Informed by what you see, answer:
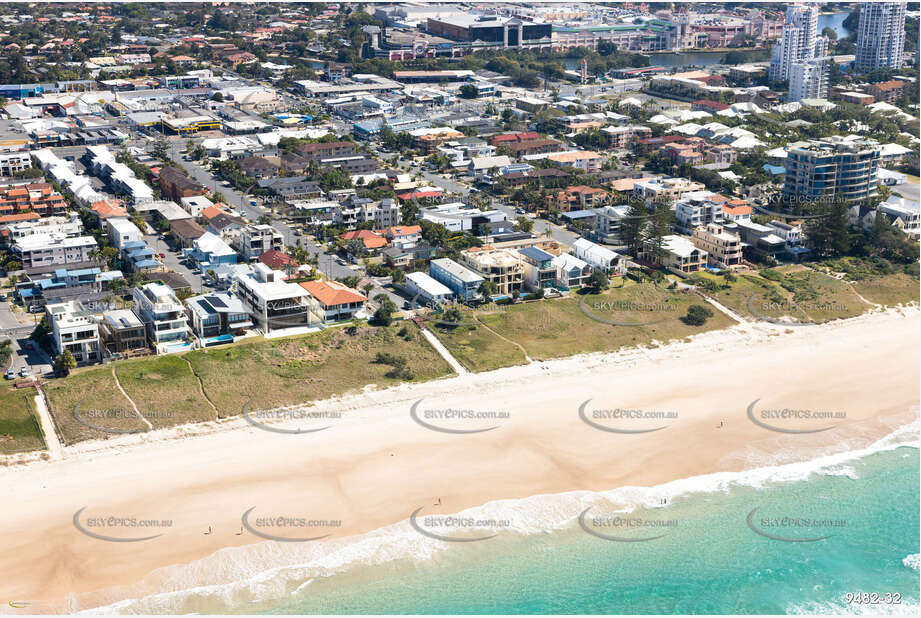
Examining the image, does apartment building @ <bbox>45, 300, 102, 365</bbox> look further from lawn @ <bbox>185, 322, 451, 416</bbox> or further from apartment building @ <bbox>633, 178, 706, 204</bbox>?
apartment building @ <bbox>633, 178, 706, 204</bbox>

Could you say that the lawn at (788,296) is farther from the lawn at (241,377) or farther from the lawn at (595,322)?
the lawn at (241,377)

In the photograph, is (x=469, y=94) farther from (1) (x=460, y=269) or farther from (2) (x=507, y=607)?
(2) (x=507, y=607)

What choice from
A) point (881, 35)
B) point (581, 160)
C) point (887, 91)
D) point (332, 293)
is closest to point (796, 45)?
point (881, 35)

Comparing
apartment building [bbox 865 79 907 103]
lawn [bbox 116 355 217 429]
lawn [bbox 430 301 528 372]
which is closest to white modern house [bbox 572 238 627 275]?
lawn [bbox 430 301 528 372]

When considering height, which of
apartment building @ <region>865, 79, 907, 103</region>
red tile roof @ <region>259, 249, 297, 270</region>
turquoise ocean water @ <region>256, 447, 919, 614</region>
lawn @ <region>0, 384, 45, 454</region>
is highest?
apartment building @ <region>865, 79, 907, 103</region>

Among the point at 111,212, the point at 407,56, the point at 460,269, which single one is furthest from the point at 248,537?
the point at 407,56

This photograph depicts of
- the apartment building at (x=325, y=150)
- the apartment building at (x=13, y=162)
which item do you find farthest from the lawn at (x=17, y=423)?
the apartment building at (x=325, y=150)
